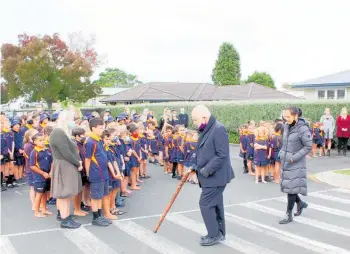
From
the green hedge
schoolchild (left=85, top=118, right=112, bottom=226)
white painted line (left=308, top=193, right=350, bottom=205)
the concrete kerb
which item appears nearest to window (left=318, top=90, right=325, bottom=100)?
the green hedge

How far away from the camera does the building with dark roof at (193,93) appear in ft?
128

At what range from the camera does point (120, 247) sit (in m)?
6.38

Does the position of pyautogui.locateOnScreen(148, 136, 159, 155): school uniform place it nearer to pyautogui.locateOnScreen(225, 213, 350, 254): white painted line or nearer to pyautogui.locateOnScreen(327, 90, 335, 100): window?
pyautogui.locateOnScreen(225, 213, 350, 254): white painted line

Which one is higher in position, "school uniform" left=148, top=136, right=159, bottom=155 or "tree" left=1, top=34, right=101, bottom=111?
"tree" left=1, top=34, right=101, bottom=111

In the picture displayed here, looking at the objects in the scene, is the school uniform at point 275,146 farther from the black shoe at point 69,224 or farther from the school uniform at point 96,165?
the black shoe at point 69,224

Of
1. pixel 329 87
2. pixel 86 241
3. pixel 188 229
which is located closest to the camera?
pixel 86 241

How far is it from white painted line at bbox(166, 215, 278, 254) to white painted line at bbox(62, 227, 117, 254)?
1.55 m

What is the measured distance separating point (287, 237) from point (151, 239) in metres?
2.13

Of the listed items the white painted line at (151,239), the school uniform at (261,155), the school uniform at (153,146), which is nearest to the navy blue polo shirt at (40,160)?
the white painted line at (151,239)

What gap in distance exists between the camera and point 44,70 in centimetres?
3822

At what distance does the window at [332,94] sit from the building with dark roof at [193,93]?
33.9 ft

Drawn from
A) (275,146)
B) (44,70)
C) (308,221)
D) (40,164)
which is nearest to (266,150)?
(275,146)

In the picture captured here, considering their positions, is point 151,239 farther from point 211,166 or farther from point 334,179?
point 334,179

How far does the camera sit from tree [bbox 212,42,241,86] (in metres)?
61.1
